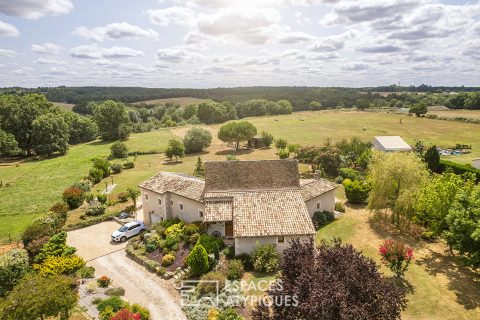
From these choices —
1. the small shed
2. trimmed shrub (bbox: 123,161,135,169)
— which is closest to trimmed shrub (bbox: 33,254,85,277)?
trimmed shrub (bbox: 123,161,135,169)

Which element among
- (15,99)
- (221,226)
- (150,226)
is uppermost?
(15,99)

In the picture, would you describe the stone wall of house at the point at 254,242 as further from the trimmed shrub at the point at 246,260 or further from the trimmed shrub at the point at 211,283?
the trimmed shrub at the point at 211,283

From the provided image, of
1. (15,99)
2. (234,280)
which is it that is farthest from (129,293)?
(15,99)

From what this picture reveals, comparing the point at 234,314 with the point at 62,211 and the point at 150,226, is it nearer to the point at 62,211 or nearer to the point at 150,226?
the point at 150,226

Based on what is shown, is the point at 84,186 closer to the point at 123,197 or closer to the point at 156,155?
the point at 123,197

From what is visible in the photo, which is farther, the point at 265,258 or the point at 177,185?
the point at 177,185

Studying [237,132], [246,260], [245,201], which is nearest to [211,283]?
[246,260]
